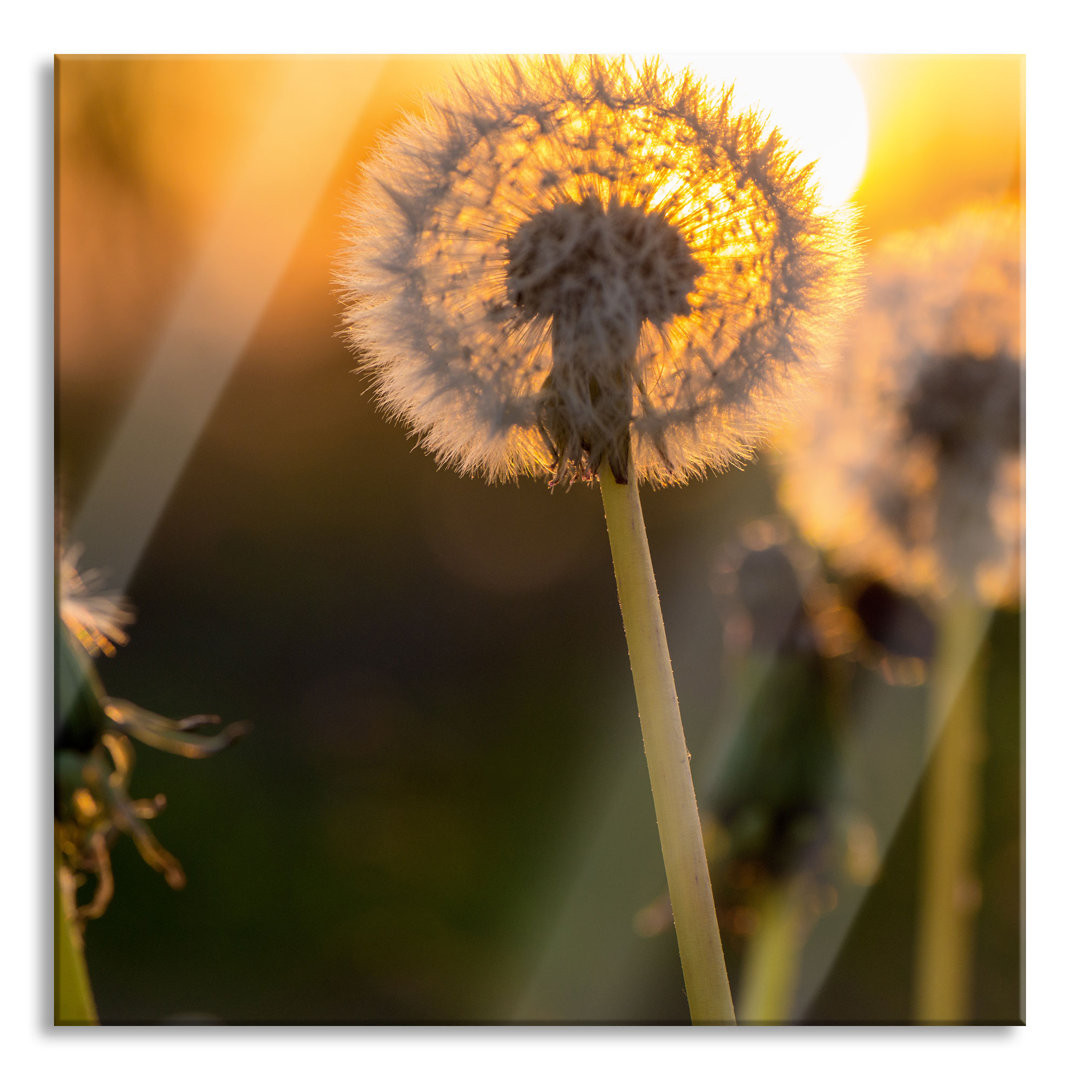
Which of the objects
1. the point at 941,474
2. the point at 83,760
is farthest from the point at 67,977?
the point at 941,474

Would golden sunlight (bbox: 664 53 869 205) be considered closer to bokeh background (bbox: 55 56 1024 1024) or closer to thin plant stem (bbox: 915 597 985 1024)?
bokeh background (bbox: 55 56 1024 1024)

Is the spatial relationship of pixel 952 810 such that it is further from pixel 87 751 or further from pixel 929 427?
pixel 87 751

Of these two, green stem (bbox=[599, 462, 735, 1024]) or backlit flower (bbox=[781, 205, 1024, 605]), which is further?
backlit flower (bbox=[781, 205, 1024, 605])

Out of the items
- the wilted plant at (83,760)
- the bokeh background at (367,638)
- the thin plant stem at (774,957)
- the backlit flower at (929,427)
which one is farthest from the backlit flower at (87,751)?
the backlit flower at (929,427)

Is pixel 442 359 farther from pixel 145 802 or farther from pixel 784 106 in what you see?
pixel 145 802

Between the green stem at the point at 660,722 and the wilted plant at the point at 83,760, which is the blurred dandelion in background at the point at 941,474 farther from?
the wilted plant at the point at 83,760

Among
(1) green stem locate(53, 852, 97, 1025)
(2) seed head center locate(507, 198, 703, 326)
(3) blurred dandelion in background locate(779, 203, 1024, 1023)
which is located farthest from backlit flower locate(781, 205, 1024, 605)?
(1) green stem locate(53, 852, 97, 1025)
